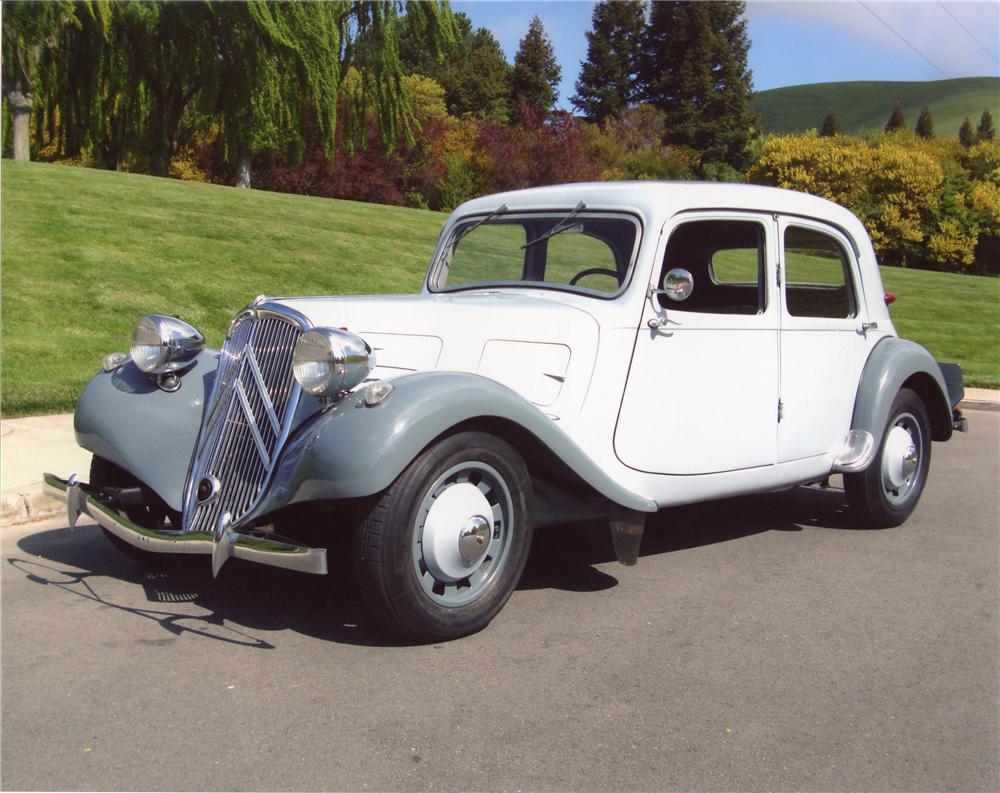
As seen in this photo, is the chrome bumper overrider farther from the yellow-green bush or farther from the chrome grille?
the yellow-green bush

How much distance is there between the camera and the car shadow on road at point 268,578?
12.6 feet

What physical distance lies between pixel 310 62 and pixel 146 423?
62.3 ft

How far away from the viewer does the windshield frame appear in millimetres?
4562

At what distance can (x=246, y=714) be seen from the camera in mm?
3062

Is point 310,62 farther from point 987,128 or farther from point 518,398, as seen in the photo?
point 987,128

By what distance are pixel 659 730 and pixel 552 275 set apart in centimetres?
257

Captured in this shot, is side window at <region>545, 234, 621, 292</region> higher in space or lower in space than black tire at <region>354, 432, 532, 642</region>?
higher

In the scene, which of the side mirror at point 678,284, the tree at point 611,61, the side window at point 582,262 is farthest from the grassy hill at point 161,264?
the tree at point 611,61

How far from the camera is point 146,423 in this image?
4.36 m

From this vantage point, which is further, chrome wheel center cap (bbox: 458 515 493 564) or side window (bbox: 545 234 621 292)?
side window (bbox: 545 234 621 292)

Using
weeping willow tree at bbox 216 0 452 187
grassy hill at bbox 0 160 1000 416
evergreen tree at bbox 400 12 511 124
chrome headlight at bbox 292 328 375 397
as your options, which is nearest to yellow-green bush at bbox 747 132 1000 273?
grassy hill at bbox 0 160 1000 416

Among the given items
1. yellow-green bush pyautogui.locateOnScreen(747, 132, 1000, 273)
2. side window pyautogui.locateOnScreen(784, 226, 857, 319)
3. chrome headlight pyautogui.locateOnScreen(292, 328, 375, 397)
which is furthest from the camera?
yellow-green bush pyautogui.locateOnScreen(747, 132, 1000, 273)

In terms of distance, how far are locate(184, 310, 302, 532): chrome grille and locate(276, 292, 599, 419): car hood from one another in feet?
0.91

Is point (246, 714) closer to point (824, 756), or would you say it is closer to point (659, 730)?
point (659, 730)
